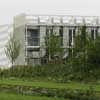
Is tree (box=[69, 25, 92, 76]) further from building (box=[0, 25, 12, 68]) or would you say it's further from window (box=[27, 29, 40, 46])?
A: building (box=[0, 25, 12, 68])

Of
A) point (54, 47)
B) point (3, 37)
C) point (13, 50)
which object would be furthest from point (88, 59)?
point (3, 37)

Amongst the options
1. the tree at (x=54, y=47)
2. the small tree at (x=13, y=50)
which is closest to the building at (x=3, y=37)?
the small tree at (x=13, y=50)

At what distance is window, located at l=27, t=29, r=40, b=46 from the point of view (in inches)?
1908

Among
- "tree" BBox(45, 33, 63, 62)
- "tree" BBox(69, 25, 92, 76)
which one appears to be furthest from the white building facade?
"tree" BBox(69, 25, 92, 76)

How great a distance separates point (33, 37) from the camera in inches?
1924

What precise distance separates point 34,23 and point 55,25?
2.65 m

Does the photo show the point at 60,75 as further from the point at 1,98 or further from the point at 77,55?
the point at 1,98

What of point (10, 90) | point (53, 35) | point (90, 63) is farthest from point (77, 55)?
point (10, 90)

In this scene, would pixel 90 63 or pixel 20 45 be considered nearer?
pixel 90 63

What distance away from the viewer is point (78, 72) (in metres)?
29.2

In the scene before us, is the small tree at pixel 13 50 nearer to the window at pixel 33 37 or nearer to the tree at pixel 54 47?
the window at pixel 33 37

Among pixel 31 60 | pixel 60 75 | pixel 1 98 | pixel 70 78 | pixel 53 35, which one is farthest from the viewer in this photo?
pixel 31 60

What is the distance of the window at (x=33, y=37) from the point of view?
48.5 m

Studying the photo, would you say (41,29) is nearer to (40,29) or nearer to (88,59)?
(40,29)
